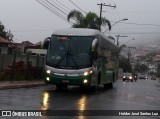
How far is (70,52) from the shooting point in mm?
24109

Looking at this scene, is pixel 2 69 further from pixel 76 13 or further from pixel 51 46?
pixel 76 13

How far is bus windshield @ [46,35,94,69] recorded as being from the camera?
78.5 feet

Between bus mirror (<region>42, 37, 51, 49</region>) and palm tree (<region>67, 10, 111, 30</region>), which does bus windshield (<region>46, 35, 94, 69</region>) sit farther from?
palm tree (<region>67, 10, 111, 30</region>)

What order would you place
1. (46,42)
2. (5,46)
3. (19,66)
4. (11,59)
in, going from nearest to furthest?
(46,42) → (19,66) → (11,59) → (5,46)

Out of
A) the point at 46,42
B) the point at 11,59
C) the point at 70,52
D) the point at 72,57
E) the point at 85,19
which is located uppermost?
the point at 85,19

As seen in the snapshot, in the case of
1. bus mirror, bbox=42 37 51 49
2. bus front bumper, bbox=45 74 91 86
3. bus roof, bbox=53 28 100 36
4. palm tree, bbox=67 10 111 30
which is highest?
palm tree, bbox=67 10 111 30

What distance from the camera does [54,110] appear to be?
14812 mm

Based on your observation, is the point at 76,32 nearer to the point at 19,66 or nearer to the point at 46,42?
the point at 46,42

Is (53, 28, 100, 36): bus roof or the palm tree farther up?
the palm tree

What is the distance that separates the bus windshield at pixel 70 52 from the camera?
78.5 ft

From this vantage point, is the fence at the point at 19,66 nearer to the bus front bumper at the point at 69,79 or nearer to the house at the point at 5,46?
the bus front bumper at the point at 69,79

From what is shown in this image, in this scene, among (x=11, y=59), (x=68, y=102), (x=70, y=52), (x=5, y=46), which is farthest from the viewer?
(x=5, y=46)

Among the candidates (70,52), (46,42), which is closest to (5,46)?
(46,42)

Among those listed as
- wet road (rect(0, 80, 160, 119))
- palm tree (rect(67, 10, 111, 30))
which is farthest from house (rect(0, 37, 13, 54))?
wet road (rect(0, 80, 160, 119))
